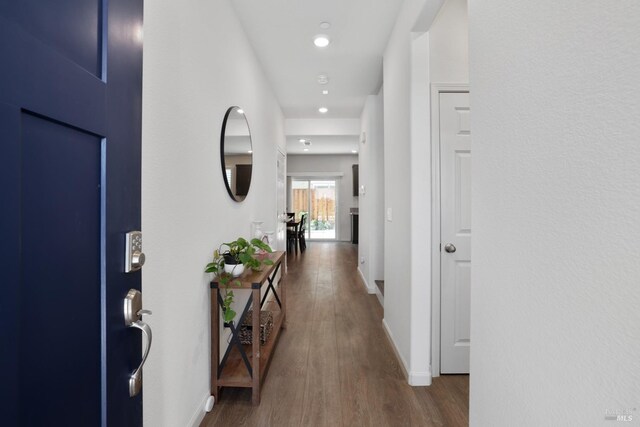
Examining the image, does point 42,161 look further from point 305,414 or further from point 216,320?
point 305,414

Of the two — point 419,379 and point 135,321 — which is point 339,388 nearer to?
point 419,379

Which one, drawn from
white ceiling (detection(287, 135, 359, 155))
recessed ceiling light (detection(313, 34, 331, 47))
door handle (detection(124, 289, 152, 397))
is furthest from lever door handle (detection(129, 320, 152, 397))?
white ceiling (detection(287, 135, 359, 155))

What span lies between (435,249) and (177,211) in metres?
1.72

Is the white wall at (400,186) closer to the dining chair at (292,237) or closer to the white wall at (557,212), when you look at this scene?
the white wall at (557,212)

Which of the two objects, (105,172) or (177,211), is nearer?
(105,172)

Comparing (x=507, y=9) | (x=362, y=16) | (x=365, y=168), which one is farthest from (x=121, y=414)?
(x=365, y=168)

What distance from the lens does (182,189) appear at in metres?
1.48

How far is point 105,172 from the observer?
0.68 metres

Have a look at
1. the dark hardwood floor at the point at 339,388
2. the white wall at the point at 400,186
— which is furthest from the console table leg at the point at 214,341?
the white wall at the point at 400,186

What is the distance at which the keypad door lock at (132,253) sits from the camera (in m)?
0.76

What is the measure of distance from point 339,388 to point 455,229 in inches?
53.9

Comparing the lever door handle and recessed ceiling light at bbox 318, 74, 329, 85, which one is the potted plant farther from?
recessed ceiling light at bbox 318, 74, 329, 85

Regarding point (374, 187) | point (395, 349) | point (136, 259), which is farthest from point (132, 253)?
point (374, 187)

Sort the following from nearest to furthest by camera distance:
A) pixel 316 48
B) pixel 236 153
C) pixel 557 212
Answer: pixel 557 212, pixel 236 153, pixel 316 48
